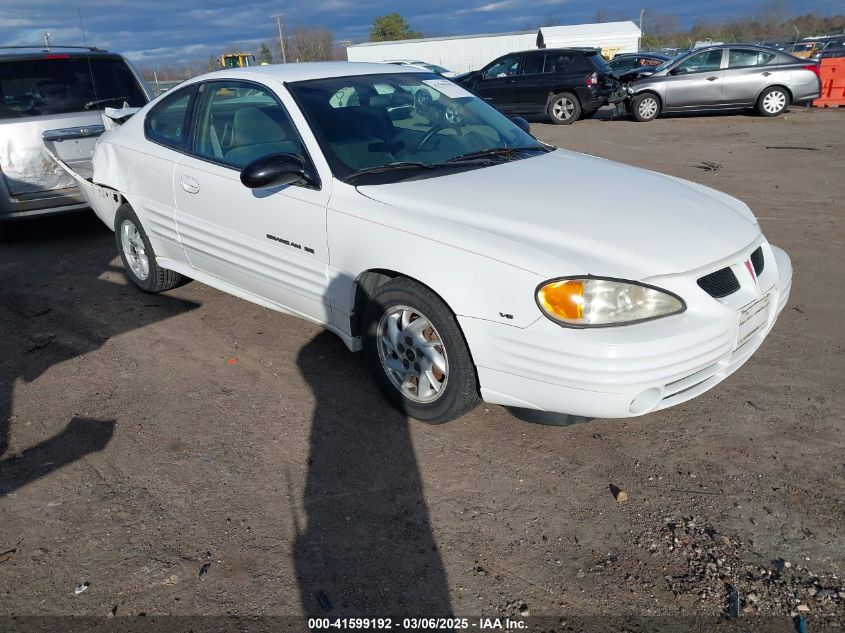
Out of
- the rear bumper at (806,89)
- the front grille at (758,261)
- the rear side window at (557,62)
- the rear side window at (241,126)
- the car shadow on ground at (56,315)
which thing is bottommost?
the car shadow on ground at (56,315)

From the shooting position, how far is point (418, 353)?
345 cm

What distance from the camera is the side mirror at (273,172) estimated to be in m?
3.56

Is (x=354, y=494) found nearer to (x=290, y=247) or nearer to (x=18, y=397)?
(x=290, y=247)

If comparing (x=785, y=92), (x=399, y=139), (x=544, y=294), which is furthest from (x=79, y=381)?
(x=785, y=92)

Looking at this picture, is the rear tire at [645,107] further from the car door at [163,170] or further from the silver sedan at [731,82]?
the car door at [163,170]

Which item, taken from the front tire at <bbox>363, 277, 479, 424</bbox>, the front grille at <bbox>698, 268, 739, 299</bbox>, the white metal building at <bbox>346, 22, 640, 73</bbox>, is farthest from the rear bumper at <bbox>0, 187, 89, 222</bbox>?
the white metal building at <bbox>346, 22, 640, 73</bbox>

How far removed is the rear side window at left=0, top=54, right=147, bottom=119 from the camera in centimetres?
661

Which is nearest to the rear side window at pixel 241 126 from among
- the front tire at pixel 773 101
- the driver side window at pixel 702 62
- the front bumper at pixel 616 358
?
the front bumper at pixel 616 358

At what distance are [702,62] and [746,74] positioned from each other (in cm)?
100

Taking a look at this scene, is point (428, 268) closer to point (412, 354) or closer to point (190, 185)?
point (412, 354)

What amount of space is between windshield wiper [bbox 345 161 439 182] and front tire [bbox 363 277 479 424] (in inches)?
25.7

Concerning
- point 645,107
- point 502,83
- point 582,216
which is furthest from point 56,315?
point 645,107

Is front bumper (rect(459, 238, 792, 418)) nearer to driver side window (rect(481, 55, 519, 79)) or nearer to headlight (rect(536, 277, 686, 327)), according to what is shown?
headlight (rect(536, 277, 686, 327))

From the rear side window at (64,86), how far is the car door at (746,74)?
13018mm
